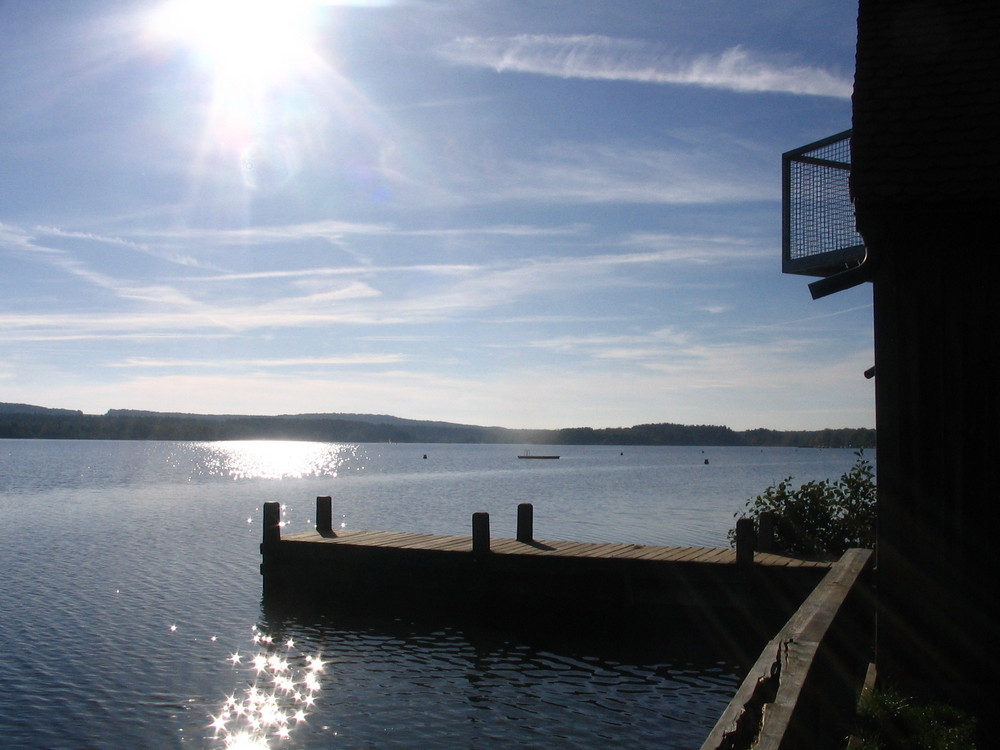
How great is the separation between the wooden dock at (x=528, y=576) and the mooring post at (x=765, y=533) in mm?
706

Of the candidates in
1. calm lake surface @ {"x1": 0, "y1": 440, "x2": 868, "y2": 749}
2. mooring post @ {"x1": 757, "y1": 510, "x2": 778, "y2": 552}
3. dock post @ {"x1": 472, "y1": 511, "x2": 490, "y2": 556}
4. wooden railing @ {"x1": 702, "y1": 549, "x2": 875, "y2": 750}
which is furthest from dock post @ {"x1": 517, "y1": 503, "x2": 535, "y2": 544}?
wooden railing @ {"x1": 702, "y1": 549, "x2": 875, "y2": 750}

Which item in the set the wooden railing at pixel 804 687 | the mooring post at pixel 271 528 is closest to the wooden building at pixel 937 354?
the wooden railing at pixel 804 687

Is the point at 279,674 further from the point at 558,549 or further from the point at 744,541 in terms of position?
the point at 744,541

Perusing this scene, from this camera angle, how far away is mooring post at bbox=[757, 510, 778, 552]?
17703 mm

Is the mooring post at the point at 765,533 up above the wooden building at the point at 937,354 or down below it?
below

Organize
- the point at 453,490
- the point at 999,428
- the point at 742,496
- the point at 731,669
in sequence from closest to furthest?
the point at 999,428 → the point at 731,669 → the point at 742,496 → the point at 453,490

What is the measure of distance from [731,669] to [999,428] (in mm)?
9337

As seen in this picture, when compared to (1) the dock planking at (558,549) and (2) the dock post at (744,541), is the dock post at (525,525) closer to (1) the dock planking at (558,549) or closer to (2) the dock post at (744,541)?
(1) the dock planking at (558,549)

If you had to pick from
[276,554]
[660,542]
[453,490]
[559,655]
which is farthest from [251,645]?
[453,490]

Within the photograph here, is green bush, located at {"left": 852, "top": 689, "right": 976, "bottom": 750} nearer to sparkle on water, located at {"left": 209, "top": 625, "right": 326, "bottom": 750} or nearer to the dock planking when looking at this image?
sparkle on water, located at {"left": 209, "top": 625, "right": 326, "bottom": 750}

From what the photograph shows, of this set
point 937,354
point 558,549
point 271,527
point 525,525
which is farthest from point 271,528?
point 937,354

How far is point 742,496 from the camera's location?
63.2 meters

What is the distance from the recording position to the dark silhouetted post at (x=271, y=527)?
20609 mm

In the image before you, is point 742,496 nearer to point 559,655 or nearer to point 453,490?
point 453,490
